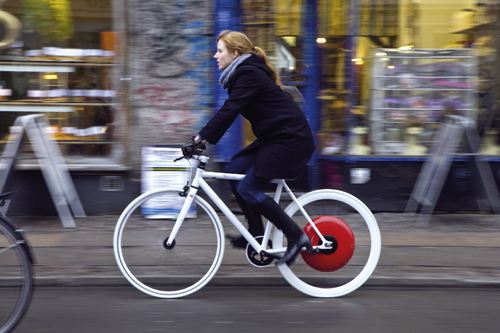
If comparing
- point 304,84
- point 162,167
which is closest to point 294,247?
point 162,167

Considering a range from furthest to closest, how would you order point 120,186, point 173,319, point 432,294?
1. point 120,186
2. point 432,294
3. point 173,319

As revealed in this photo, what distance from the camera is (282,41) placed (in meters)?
7.20

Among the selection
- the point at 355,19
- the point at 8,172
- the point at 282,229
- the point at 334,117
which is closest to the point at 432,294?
the point at 282,229

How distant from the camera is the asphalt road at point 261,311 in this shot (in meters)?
3.74

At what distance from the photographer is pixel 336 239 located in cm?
430

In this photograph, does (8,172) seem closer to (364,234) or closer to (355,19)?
(364,234)

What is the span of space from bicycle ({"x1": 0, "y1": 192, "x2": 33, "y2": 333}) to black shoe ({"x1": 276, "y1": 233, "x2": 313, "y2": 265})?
1.73m

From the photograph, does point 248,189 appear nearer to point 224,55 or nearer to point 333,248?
point 333,248

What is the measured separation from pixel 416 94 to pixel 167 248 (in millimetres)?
4214

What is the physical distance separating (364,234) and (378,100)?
10.5 feet

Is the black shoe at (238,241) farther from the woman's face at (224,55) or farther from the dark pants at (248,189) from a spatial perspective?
the woman's face at (224,55)

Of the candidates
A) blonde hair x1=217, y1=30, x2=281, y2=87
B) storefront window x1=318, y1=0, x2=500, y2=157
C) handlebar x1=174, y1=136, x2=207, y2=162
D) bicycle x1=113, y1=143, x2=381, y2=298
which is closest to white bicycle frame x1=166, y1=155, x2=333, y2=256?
bicycle x1=113, y1=143, x2=381, y2=298

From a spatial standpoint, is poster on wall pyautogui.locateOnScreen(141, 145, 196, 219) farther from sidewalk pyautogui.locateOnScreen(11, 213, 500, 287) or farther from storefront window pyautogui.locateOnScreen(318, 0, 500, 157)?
storefront window pyautogui.locateOnScreen(318, 0, 500, 157)

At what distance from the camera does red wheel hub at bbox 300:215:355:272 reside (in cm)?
429
